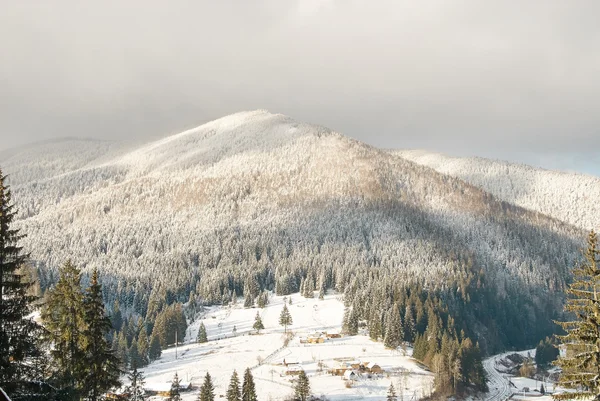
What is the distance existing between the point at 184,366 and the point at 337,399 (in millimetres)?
42599

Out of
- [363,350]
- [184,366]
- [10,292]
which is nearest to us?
[10,292]

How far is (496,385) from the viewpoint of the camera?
424 ft

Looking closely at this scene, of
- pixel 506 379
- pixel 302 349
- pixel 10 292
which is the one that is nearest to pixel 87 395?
pixel 10 292

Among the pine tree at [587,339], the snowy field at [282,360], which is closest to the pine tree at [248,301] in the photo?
the snowy field at [282,360]

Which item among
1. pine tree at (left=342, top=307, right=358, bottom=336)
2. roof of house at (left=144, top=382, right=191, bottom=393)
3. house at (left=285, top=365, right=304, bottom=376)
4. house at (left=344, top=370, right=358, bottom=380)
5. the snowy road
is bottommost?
the snowy road

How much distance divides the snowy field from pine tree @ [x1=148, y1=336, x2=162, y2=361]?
2106 mm

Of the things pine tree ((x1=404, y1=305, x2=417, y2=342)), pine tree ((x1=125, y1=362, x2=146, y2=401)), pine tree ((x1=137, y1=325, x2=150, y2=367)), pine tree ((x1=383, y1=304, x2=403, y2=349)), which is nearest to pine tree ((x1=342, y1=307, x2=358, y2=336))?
pine tree ((x1=383, y1=304, x2=403, y2=349))

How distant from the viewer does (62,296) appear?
31688 mm

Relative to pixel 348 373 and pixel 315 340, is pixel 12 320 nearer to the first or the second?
pixel 348 373

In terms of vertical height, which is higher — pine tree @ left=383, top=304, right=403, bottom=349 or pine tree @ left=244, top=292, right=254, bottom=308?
pine tree @ left=244, top=292, right=254, bottom=308

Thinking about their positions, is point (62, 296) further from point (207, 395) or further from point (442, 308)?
point (442, 308)

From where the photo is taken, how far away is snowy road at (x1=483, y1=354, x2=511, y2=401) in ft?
388

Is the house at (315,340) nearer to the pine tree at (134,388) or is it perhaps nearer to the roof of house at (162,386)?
the roof of house at (162,386)

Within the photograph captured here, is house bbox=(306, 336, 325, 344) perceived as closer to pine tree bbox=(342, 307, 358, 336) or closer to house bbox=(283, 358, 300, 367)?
pine tree bbox=(342, 307, 358, 336)
